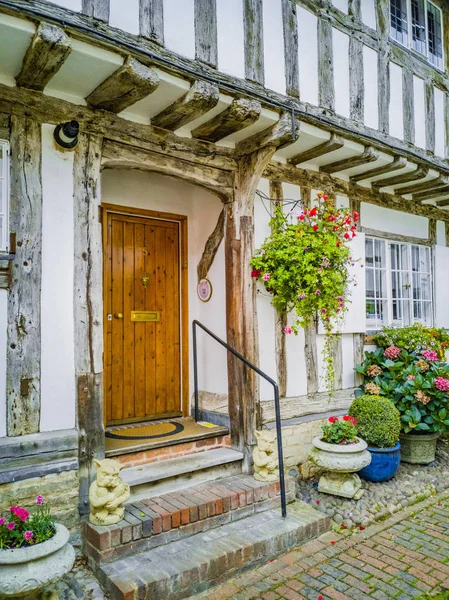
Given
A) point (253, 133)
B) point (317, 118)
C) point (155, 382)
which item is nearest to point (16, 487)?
point (155, 382)

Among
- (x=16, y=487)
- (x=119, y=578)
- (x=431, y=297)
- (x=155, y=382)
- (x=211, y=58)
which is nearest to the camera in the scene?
(x=119, y=578)

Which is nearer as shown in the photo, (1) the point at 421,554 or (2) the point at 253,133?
(1) the point at 421,554

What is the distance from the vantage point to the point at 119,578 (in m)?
2.79

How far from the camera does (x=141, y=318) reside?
16.3ft

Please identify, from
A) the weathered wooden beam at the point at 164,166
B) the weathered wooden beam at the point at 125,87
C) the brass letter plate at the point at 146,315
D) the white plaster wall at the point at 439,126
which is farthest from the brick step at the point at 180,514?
the white plaster wall at the point at 439,126

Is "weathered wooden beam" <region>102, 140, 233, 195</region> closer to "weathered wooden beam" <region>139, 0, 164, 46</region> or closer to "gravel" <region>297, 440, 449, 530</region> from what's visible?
"weathered wooden beam" <region>139, 0, 164, 46</region>

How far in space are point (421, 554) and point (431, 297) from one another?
4.06m

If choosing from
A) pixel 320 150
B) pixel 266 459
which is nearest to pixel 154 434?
pixel 266 459

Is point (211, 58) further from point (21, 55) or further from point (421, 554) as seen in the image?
point (421, 554)

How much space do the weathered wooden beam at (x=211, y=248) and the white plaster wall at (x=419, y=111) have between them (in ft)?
9.60

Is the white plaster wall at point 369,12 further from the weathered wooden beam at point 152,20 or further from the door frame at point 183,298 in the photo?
the door frame at point 183,298

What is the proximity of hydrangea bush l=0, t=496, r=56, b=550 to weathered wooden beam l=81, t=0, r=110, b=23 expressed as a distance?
10.1ft

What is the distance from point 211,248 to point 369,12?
3335mm

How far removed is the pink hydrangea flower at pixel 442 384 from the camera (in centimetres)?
499
